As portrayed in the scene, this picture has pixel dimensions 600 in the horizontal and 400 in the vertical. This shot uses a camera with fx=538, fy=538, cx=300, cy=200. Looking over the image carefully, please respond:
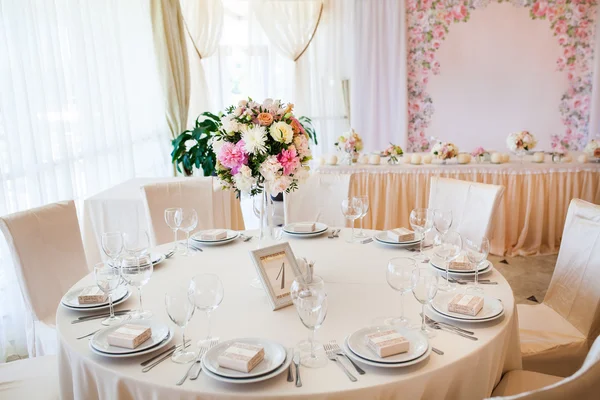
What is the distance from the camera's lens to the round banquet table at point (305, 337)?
1.32 m

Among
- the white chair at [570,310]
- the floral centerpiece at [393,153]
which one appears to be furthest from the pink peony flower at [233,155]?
the floral centerpiece at [393,153]

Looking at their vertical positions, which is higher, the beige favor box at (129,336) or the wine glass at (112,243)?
the wine glass at (112,243)

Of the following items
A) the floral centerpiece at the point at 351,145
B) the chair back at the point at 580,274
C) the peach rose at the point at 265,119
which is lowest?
the chair back at the point at 580,274

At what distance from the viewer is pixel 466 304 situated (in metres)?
1.64

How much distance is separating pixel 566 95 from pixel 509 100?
22.4 inches

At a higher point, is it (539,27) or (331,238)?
(539,27)

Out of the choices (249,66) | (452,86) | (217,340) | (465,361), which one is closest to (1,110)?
(217,340)

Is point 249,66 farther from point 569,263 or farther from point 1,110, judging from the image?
point 569,263

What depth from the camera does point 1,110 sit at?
285 centimetres

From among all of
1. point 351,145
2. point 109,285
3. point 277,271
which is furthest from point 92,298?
→ point 351,145

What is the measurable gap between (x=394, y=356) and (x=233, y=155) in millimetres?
927

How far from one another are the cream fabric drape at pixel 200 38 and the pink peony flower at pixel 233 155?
13.6ft

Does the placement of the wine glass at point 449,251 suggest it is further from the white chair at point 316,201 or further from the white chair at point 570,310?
the white chair at point 316,201

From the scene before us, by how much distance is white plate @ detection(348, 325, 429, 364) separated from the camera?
1378 mm
